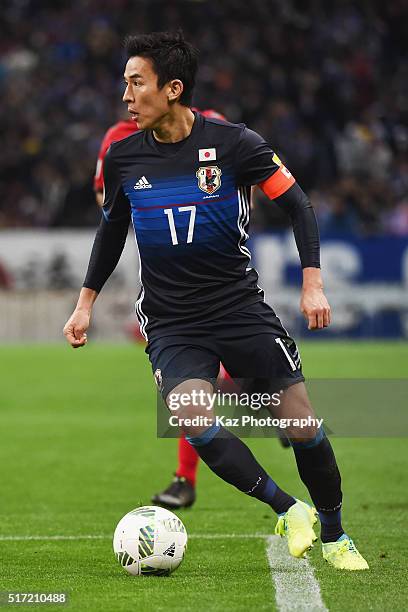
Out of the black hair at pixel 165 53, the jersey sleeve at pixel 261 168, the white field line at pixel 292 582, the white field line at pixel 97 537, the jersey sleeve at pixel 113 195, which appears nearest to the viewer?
the white field line at pixel 292 582

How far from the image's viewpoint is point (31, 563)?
5.47 meters

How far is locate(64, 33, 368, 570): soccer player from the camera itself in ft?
16.6

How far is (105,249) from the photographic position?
18.0 ft

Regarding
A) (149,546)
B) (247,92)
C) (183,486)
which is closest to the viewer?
(149,546)

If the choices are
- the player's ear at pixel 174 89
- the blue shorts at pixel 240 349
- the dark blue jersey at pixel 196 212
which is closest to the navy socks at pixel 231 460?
the blue shorts at pixel 240 349

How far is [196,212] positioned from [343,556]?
1.56m

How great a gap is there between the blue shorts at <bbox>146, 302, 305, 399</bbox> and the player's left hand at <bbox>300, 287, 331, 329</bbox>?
297mm

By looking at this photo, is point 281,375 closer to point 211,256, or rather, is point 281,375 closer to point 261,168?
point 211,256

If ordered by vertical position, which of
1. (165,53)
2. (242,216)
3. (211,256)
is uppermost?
(165,53)

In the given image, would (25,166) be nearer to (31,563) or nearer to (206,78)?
(206,78)

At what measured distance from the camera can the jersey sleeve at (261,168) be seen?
5.15 m

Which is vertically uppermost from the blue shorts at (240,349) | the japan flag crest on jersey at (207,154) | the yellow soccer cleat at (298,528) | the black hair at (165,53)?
the black hair at (165,53)

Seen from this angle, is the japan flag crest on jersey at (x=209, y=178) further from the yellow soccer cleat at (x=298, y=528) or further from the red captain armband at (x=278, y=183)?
the yellow soccer cleat at (x=298, y=528)

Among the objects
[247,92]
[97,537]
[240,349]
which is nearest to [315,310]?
[240,349]
